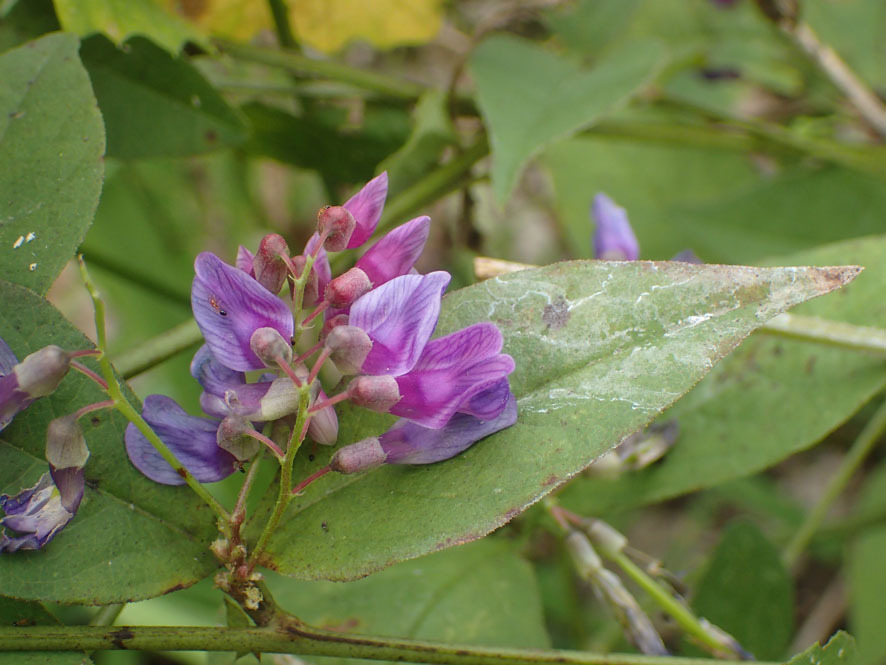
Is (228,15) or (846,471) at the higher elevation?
(228,15)

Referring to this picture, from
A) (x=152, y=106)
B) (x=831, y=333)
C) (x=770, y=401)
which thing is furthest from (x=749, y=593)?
(x=152, y=106)

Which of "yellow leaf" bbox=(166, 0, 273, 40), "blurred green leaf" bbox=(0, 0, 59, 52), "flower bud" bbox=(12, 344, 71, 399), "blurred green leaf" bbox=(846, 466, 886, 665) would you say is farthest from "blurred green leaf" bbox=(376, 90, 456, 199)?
"blurred green leaf" bbox=(846, 466, 886, 665)

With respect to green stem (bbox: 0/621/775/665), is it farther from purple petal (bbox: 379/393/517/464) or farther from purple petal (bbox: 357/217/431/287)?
purple petal (bbox: 357/217/431/287)

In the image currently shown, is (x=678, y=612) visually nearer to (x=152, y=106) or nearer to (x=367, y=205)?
(x=367, y=205)

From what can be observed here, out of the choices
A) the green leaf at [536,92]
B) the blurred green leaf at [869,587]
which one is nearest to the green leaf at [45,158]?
the green leaf at [536,92]

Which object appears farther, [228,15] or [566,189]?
[566,189]

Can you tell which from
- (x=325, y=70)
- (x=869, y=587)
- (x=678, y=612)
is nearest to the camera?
(x=678, y=612)

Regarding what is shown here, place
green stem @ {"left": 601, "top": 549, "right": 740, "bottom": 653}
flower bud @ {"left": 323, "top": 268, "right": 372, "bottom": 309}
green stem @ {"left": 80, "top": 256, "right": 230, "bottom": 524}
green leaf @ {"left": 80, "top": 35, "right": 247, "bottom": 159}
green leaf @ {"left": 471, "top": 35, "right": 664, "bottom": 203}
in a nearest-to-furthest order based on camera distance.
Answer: green stem @ {"left": 80, "top": 256, "right": 230, "bottom": 524}, flower bud @ {"left": 323, "top": 268, "right": 372, "bottom": 309}, green stem @ {"left": 601, "top": 549, "right": 740, "bottom": 653}, green leaf @ {"left": 471, "top": 35, "right": 664, "bottom": 203}, green leaf @ {"left": 80, "top": 35, "right": 247, "bottom": 159}
